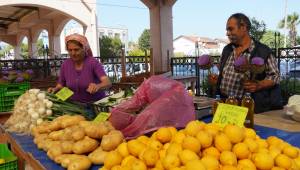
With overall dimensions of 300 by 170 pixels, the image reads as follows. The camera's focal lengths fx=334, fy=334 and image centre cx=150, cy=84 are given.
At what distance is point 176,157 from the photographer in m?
1.24

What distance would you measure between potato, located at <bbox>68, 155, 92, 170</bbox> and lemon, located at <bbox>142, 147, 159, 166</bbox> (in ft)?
1.23

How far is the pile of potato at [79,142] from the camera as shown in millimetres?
1604

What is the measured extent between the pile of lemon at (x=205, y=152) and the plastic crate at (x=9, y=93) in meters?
2.26

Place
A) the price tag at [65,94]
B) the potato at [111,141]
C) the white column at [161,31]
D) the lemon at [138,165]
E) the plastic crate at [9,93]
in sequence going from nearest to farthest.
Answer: the lemon at [138,165], the potato at [111,141], the price tag at [65,94], the plastic crate at [9,93], the white column at [161,31]

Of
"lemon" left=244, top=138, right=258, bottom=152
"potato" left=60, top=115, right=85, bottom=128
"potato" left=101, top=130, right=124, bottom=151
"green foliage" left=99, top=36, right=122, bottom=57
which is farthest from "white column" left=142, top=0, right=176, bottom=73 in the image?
"green foliage" left=99, top=36, right=122, bottom=57

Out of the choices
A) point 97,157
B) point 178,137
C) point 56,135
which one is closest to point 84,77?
point 56,135

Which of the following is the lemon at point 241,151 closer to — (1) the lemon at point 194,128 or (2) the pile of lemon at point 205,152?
(2) the pile of lemon at point 205,152

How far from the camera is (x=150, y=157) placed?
1.29m

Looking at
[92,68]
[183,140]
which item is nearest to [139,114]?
[183,140]

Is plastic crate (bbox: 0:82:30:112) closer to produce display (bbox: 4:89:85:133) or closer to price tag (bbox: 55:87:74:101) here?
produce display (bbox: 4:89:85:133)

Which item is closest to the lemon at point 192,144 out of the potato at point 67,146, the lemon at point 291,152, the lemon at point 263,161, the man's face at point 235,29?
the lemon at point 263,161

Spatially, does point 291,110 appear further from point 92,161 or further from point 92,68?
point 92,68

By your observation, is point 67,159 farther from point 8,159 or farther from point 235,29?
point 235,29

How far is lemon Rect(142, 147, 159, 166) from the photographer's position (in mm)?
1290
